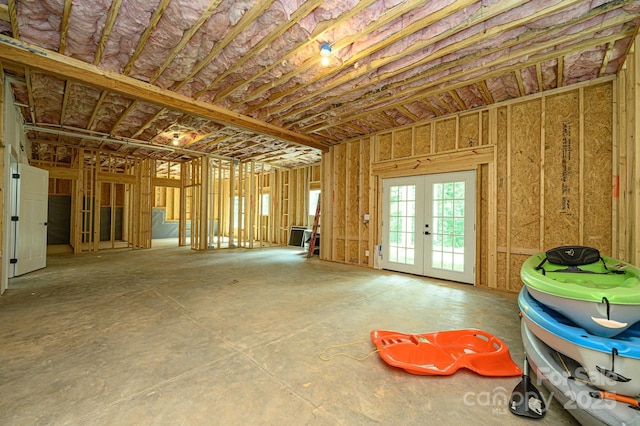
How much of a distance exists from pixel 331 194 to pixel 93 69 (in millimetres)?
5198

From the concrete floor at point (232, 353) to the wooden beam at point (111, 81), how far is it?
9.98ft

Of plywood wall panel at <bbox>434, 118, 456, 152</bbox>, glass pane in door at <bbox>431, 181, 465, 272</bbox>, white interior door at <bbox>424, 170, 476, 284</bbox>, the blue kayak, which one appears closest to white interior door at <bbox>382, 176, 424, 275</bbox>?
white interior door at <bbox>424, 170, 476, 284</bbox>

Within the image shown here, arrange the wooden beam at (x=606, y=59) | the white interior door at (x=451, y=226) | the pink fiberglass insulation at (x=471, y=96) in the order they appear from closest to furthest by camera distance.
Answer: the wooden beam at (x=606, y=59) < the pink fiberglass insulation at (x=471, y=96) < the white interior door at (x=451, y=226)

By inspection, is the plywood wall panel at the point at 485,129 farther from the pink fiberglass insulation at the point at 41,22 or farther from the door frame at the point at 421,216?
the pink fiberglass insulation at the point at 41,22

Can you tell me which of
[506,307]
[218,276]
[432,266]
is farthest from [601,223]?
[218,276]

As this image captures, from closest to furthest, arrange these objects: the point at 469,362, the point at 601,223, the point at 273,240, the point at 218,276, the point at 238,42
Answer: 1. the point at 469,362
2. the point at 238,42
3. the point at 601,223
4. the point at 218,276
5. the point at 273,240

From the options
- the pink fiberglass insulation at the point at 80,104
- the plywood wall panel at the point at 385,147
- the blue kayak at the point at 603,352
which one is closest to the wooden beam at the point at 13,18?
the pink fiberglass insulation at the point at 80,104

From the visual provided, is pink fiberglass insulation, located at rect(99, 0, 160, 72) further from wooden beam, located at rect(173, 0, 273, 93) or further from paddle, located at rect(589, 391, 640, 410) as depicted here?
paddle, located at rect(589, 391, 640, 410)

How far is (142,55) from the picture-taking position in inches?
138

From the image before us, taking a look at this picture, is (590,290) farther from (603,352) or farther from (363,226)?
(363,226)

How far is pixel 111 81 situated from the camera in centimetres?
383

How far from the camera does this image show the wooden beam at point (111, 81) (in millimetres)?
3234

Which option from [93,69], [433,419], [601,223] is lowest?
[433,419]

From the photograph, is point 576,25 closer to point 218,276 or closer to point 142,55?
point 142,55
